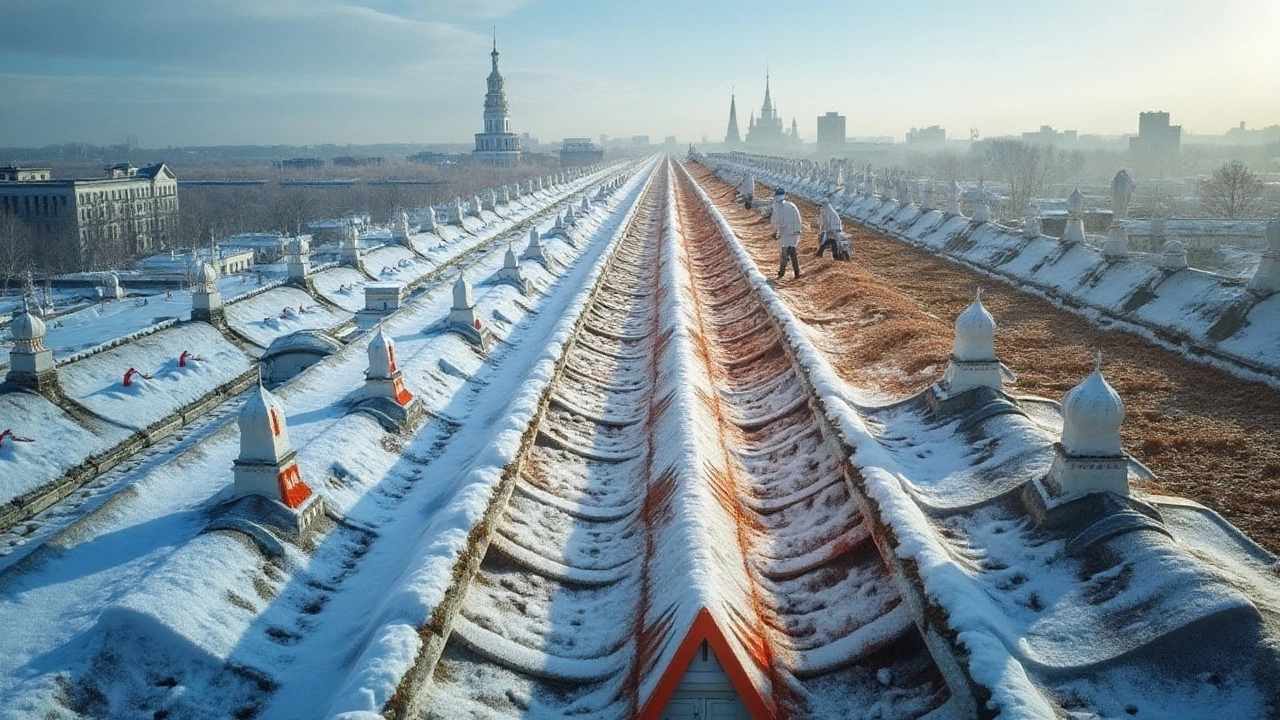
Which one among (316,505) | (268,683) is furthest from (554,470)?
(268,683)

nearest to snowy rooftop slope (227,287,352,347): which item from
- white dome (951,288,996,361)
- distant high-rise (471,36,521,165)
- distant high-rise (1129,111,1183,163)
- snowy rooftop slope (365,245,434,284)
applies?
snowy rooftop slope (365,245,434,284)

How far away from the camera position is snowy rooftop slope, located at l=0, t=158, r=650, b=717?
17.4ft

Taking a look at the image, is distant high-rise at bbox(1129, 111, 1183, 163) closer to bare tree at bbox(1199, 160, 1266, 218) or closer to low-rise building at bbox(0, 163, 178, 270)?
bare tree at bbox(1199, 160, 1266, 218)

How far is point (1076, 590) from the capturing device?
18.9 feet

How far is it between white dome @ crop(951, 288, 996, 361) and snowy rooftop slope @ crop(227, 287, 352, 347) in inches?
547

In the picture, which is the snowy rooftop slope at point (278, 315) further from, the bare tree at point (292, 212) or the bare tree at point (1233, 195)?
the bare tree at point (292, 212)

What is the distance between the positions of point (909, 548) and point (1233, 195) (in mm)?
35184

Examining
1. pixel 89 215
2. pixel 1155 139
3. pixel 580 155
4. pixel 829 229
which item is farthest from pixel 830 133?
pixel 829 229

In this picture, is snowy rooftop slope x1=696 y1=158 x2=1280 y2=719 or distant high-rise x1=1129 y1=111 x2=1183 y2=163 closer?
snowy rooftop slope x1=696 y1=158 x2=1280 y2=719

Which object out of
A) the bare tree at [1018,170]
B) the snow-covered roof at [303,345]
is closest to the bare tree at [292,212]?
the bare tree at [1018,170]

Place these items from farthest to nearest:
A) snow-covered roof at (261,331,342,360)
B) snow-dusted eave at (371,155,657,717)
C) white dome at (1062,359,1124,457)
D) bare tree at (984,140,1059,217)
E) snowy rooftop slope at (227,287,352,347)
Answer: bare tree at (984,140,1059,217) < snowy rooftop slope at (227,287,352,347) < snow-covered roof at (261,331,342,360) < white dome at (1062,359,1124,457) < snow-dusted eave at (371,155,657,717)

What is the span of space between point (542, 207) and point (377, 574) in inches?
1750

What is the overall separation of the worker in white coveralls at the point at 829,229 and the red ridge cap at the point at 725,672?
55.7 feet

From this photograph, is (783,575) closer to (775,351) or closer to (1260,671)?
(1260,671)
